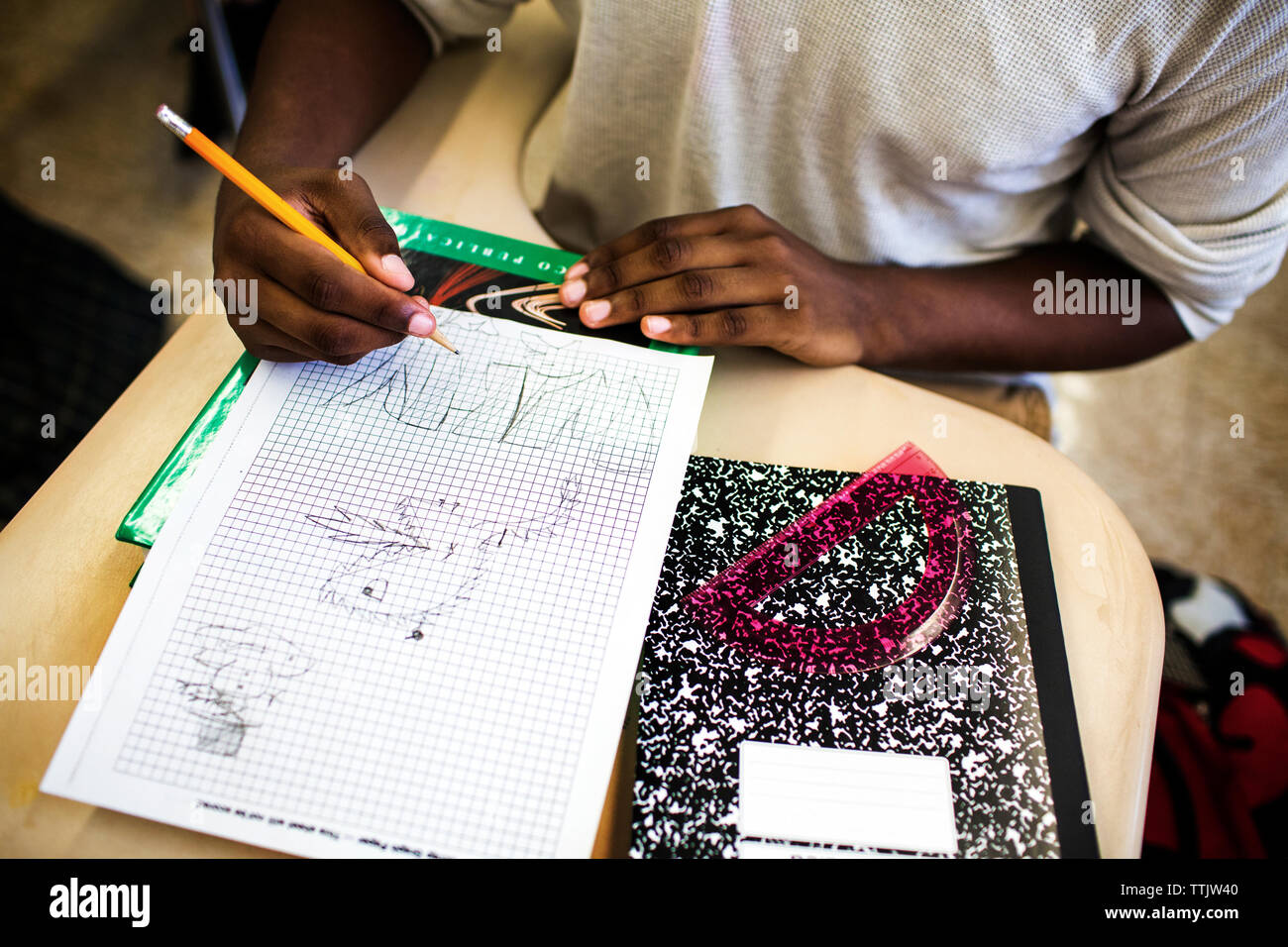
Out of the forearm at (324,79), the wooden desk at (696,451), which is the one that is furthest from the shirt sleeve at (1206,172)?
the forearm at (324,79)

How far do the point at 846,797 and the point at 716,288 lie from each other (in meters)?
0.30

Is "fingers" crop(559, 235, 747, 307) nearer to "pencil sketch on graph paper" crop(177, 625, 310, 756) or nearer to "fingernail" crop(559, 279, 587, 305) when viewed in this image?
"fingernail" crop(559, 279, 587, 305)

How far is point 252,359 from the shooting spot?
→ 502 millimetres

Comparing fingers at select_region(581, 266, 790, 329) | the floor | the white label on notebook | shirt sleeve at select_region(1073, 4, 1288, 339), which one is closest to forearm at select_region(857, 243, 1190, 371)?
shirt sleeve at select_region(1073, 4, 1288, 339)

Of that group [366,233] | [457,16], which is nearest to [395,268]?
[366,233]

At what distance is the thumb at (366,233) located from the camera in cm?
48

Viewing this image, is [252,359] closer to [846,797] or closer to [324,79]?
[324,79]

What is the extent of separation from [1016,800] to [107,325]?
51.4 inches

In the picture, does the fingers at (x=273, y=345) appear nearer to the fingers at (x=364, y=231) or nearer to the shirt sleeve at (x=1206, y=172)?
the fingers at (x=364, y=231)

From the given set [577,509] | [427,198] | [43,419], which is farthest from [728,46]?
[43,419]

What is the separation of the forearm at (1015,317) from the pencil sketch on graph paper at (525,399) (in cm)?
22

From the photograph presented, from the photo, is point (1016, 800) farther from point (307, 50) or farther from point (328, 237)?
point (307, 50)

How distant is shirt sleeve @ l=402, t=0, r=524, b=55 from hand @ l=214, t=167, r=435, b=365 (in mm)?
224
